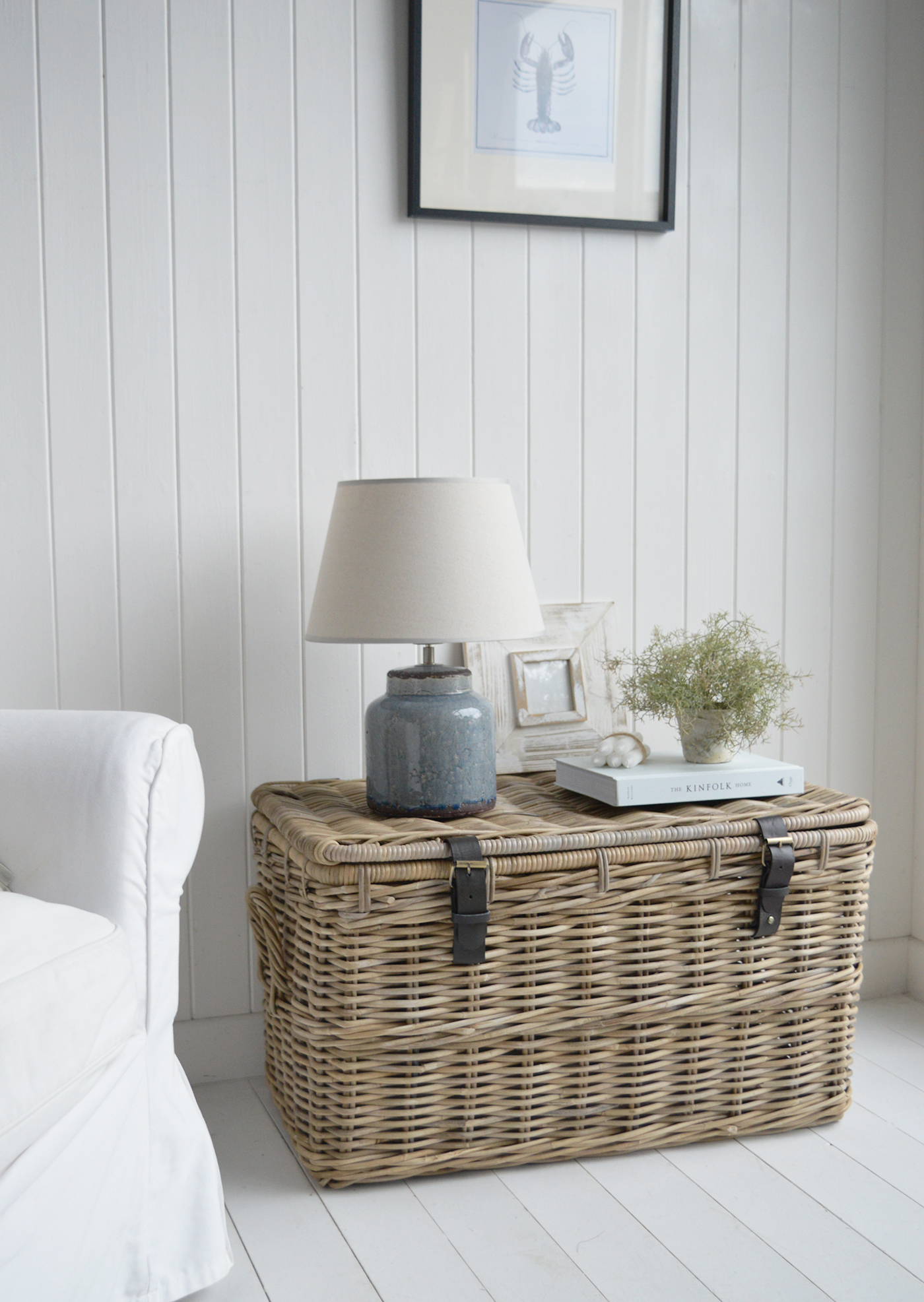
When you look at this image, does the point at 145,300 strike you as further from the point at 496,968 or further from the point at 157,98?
the point at 496,968

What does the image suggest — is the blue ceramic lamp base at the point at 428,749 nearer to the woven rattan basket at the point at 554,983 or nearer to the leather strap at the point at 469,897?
the woven rattan basket at the point at 554,983

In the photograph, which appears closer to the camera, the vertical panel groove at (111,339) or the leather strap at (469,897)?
the leather strap at (469,897)

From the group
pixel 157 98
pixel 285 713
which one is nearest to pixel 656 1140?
pixel 285 713

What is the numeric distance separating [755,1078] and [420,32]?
1.74 metres

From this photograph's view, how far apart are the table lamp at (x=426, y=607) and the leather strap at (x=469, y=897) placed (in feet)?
0.48

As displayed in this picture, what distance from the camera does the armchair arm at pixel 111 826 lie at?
1.29 metres

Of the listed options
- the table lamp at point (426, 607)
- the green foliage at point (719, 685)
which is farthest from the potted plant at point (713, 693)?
the table lamp at point (426, 607)

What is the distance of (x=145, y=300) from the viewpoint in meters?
1.77

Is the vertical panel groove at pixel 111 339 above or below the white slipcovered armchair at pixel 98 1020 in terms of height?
above

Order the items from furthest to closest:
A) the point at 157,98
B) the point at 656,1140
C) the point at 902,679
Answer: the point at 902,679, the point at 157,98, the point at 656,1140

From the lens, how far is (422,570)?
5.11 feet

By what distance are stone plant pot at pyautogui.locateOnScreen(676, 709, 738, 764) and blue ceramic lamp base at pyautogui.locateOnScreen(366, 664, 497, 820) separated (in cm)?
33

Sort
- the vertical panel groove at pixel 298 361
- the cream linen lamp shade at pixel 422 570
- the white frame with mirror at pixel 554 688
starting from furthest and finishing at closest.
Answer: the white frame with mirror at pixel 554 688 → the vertical panel groove at pixel 298 361 → the cream linen lamp shade at pixel 422 570

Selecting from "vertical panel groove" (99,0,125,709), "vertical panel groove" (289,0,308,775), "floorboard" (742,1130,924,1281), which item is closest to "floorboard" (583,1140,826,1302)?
"floorboard" (742,1130,924,1281)
